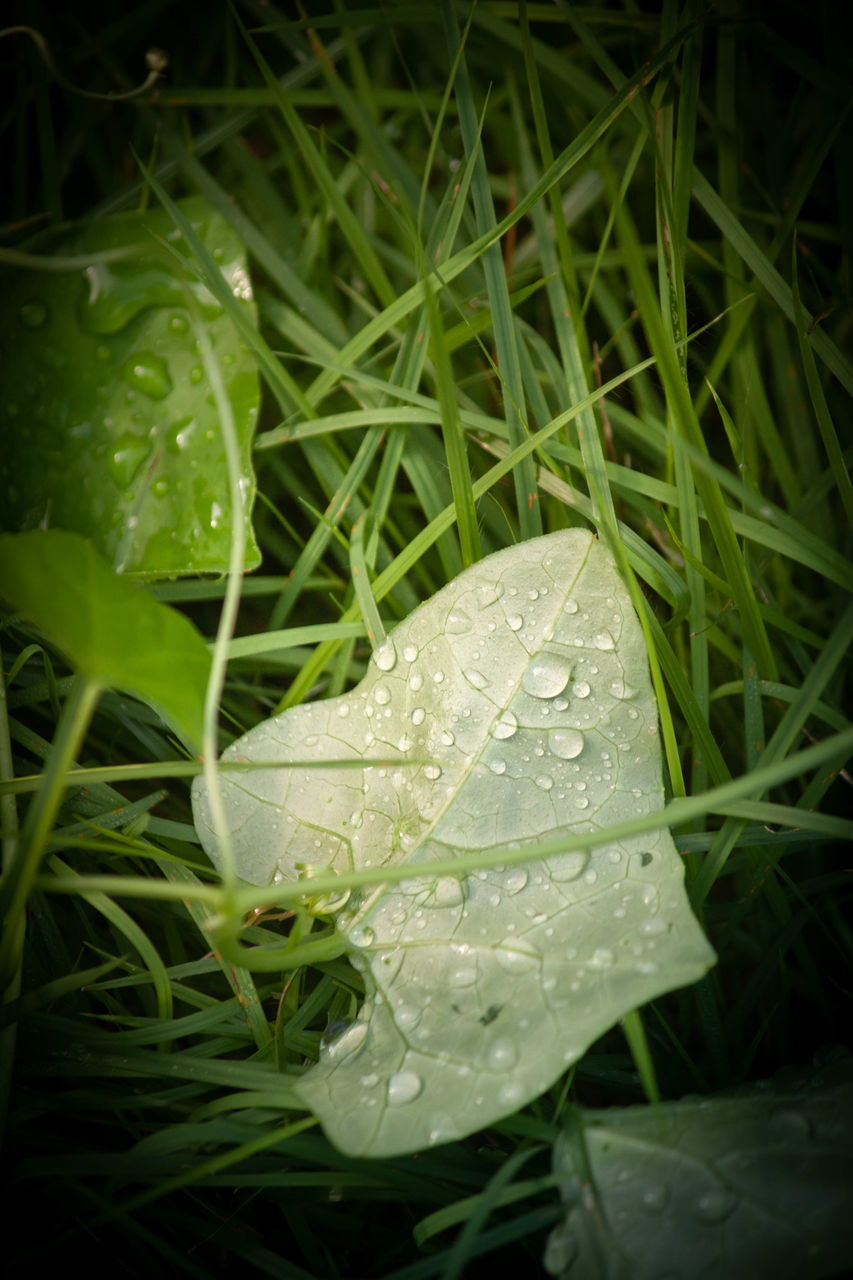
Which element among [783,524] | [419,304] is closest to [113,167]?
[419,304]

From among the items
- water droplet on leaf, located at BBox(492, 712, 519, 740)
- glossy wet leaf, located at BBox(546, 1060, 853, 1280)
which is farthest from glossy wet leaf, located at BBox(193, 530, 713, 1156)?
glossy wet leaf, located at BBox(546, 1060, 853, 1280)

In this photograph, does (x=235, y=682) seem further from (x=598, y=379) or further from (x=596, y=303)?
(x=596, y=303)

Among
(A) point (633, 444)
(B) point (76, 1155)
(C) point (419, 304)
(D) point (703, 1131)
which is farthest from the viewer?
(A) point (633, 444)

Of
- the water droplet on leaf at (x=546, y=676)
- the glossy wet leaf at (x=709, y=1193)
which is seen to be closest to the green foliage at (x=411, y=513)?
the glossy wet leaf at (x=709, y=1193)

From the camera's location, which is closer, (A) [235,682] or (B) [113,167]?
(A) [235,682]

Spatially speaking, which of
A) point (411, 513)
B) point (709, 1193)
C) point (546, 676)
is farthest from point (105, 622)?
point (709, 1193)

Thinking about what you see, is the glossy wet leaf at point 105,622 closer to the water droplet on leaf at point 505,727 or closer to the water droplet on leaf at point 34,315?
the water droplet on leaf at point 505,727

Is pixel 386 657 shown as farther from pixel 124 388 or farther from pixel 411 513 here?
pixel 124 388

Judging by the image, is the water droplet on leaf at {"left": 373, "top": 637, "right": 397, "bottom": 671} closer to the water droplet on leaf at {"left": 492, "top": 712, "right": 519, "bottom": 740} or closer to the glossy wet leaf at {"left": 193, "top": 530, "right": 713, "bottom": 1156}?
the glossy wet leaf at {"left": 193, "top": 530, "right": 713, "bottom": 1156}
